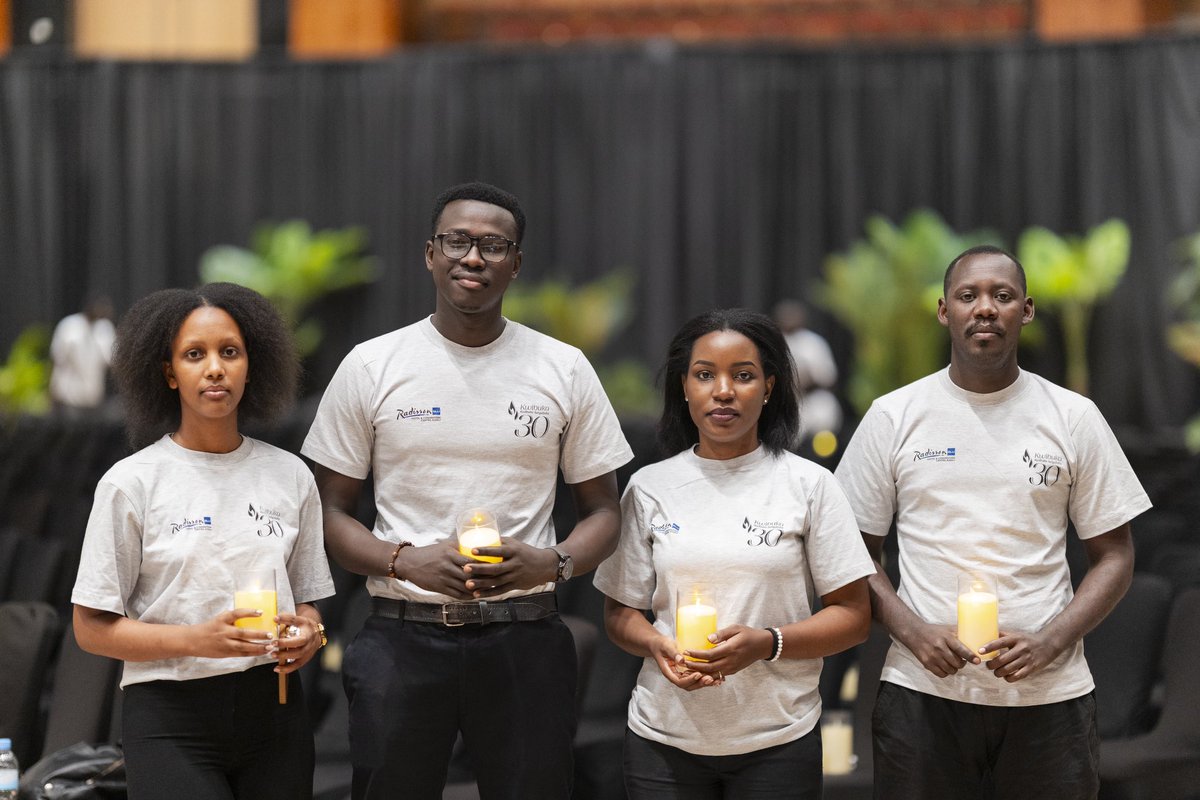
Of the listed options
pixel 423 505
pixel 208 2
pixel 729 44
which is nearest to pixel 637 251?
pixel 729 44

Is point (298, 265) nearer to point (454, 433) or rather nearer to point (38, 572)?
point (38, 572)

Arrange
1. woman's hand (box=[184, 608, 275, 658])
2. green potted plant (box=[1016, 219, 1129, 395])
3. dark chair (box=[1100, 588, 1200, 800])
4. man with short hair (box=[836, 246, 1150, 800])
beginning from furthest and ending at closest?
green potted plant (box=[1016, 219, 1129, 395]) → dark chair (box=[1100, 588, 1200, 800]) → man with short hair (box=[836, 246, 1150, 800]) → woman's hand (box=[184, 608, 275, 658])

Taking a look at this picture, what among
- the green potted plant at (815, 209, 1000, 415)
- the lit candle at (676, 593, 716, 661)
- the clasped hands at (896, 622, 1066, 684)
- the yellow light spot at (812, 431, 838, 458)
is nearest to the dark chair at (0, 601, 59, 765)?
the lit candle at (676, 593, 716, 661)

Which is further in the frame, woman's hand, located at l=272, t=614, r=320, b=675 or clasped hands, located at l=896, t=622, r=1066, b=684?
clasped hands, located at l=896, t=622, r=1066, b=684

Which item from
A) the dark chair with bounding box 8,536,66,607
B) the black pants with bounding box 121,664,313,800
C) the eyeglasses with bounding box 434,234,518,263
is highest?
the eyeglasses with bounding box 434,234,518,263

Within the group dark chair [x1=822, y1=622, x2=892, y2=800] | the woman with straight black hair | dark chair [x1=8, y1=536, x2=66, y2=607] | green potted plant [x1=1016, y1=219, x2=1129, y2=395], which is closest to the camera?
the woman with straight black hair

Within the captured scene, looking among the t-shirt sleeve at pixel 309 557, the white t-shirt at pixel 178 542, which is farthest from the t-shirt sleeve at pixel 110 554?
the t-shirt sleeve at pixel 309 557

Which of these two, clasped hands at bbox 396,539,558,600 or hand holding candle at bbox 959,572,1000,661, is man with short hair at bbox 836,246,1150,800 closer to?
hand holding candle at bbox 959,572,1000,661

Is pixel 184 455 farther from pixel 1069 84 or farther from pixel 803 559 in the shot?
pixel 1069 84

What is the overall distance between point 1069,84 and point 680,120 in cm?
319

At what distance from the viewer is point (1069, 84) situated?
11375mm

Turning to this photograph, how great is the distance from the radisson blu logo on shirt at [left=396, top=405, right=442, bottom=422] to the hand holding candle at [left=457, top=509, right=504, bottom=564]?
0.82 feet

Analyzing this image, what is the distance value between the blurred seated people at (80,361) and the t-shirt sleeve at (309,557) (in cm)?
921

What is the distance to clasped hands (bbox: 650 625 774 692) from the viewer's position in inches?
106
